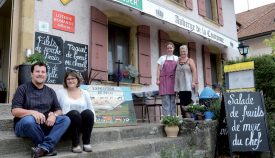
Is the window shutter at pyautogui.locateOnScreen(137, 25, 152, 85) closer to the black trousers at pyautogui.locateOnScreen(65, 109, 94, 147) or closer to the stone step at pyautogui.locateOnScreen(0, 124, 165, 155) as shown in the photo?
the stone step at pyautogui.locateOnScreen(0, 124, 165, 155)

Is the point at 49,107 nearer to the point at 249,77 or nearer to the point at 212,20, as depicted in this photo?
the point at 249,77

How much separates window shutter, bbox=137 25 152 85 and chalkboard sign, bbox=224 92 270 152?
3.38m

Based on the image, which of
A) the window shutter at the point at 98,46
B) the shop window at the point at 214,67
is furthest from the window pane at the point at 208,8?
the window shutter at the point at 98,46

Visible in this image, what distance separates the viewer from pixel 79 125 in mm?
3557

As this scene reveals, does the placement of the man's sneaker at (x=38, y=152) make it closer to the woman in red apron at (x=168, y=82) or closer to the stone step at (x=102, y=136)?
the stone step at (x=102, y=136)

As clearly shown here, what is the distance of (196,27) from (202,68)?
1775 millimetres

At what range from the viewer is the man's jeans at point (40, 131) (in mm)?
3148

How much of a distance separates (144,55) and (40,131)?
16.1 feet

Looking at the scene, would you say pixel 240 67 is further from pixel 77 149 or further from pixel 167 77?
pixel 77 149

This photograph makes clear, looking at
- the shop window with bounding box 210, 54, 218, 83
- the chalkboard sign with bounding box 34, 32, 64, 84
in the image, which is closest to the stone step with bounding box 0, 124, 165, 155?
the chalkboard sign with bounding box 34, 32, 64, 84

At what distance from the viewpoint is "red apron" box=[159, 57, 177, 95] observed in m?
5.55

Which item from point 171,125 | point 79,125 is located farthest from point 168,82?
point 79,125

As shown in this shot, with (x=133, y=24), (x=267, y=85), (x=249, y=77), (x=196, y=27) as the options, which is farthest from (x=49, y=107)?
(x=196, y=27)

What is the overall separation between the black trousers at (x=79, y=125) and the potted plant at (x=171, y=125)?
1.72 m
